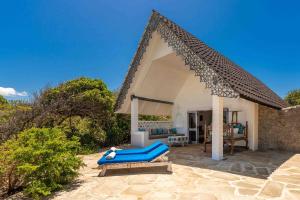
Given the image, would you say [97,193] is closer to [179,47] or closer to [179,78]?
[179,47]

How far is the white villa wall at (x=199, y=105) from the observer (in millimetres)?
10703

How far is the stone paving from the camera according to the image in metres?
4.18

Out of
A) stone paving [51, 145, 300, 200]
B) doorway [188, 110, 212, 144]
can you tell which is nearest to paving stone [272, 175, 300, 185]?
stone paving [51, 145, 300, 200]

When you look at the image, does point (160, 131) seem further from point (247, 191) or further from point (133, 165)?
point (247, 191)

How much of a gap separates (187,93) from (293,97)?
23.6 metres

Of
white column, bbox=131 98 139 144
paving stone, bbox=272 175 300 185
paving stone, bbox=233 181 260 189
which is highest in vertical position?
white column, bbox=131 98 139 144

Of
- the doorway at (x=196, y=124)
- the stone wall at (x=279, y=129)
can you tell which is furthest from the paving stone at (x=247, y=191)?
the doorway at (x=196, y=124)

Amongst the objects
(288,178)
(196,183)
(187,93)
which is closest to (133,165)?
(196,183)

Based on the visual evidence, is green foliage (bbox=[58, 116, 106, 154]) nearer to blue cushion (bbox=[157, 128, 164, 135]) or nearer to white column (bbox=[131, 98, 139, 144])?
white column (bbox=[131, 98, 139, 144])

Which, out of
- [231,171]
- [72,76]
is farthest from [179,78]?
[231,171]

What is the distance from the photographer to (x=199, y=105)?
13117 millimetres

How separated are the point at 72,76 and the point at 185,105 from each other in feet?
26.3

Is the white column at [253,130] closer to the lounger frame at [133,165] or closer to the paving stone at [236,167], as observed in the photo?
the paving stone at [236,167]

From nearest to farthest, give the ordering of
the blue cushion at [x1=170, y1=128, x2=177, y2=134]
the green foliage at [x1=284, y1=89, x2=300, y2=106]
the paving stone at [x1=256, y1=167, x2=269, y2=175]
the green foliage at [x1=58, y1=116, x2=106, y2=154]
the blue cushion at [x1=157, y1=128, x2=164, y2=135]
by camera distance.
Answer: the paving stone at [x1=256, y1=167, x2=269, y2=175]
the green foliage at [x1=58, y1=116, x2=106, y2=154]
the blue cushion at [x1=157, y1=128, x2=164, y2=135]
the blue cushion at [x1=170, y1=128, x2=177, y2=134]
the green foliage at [x1=284, y1=89, x2=300, y2=106]
